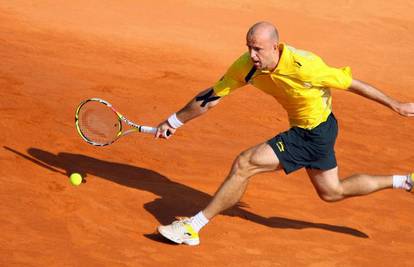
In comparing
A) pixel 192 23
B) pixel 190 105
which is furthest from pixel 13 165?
pixel 192 23

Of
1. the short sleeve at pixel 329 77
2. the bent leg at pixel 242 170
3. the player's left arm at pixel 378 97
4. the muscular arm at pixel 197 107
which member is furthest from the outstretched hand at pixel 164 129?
the player's left arm at pixel 378 97

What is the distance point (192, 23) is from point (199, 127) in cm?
465

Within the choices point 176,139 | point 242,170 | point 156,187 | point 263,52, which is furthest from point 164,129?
point 176,139

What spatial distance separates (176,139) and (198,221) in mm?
2859

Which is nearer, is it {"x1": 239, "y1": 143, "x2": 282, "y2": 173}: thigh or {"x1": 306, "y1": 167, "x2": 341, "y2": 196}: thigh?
{"x1": 239, "y1": 143, "x2": 282, "y2": 173}: thigh

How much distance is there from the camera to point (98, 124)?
30.0 feet

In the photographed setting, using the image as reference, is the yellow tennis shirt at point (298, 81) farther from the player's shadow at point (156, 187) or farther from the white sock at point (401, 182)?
the player's shadow at point (156, 187)

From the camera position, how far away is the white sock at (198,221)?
805 cm

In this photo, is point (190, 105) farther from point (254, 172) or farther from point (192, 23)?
point (192, 23)

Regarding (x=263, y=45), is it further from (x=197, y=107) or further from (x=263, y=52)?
(x=197, y=107)

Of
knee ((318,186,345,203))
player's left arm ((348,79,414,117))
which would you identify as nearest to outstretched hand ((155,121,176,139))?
knee ((318,186,345,203))

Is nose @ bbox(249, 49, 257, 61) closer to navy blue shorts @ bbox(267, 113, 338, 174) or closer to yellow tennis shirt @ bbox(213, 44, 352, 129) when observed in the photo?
yellow tennis shirt @ bbox(213, 44, 352, 129)

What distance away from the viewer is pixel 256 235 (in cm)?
A: 849

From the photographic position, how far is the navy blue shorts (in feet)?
26.3
